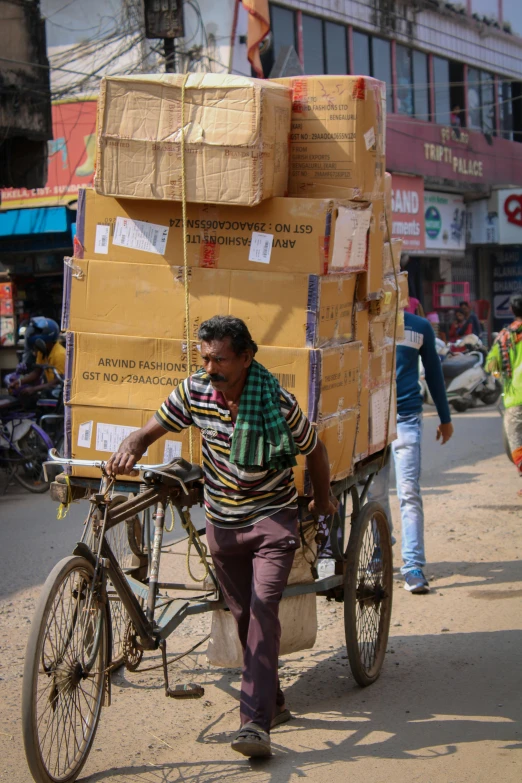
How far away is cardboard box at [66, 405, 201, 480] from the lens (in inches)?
163

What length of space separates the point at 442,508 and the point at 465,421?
6494mm

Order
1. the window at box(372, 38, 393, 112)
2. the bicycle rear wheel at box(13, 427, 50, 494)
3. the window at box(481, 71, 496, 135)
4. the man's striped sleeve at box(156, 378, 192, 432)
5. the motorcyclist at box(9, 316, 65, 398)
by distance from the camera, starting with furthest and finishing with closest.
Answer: the window at box(481, 71, 496, 135)
the window at box(372, 38, 393, 112)
the motorcyclist at box(9, 316, 65, 398)
the bicycle rear wheel at box(13, 427, 50, 494)
the man's striped sleeve at box(156, 378, 192, 432)

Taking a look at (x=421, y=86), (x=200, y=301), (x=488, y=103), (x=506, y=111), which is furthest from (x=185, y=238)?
(x=506, y=111)

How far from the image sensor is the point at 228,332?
140 inches

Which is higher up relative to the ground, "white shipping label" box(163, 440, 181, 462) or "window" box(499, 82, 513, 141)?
"window" box(499, 82, 513, 141)

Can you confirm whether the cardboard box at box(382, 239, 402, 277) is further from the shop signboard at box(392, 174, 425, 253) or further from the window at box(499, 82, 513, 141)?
the window at box(499, 82, 513, 141)

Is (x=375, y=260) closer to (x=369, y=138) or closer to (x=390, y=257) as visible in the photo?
(x=390, y=257)

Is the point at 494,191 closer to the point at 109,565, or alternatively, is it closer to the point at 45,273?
the point at 45,273

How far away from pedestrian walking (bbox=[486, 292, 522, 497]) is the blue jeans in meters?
1.66

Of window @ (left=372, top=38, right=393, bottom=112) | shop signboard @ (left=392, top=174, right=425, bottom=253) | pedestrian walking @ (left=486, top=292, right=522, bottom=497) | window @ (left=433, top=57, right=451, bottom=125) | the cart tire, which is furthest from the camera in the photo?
window @ (left=433, top=57, right=451, bottom=125)

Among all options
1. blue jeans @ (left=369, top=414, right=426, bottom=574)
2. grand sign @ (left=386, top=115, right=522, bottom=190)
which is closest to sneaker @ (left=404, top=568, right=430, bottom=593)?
blue jeans @ (left=369, top=414, right=426, bottom=574)

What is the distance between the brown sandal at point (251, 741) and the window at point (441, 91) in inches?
914

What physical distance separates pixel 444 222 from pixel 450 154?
5.51ft

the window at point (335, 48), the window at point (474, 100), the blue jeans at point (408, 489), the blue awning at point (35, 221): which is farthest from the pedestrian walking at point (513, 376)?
the window at point (474, 100)
